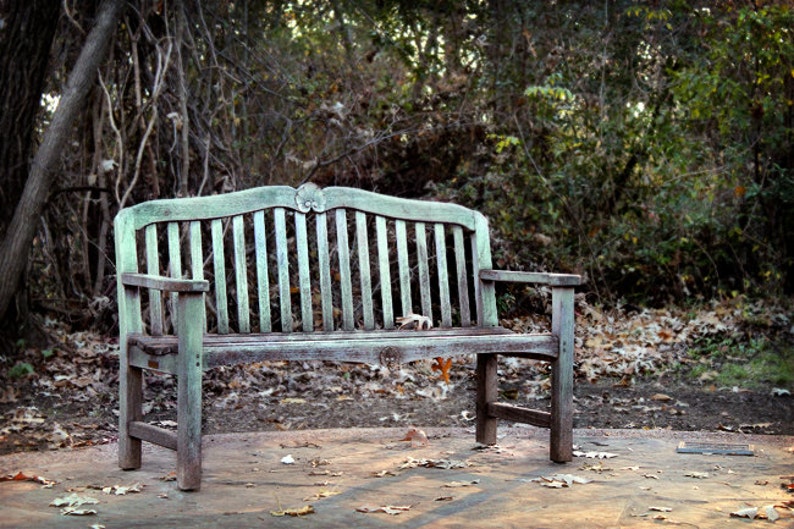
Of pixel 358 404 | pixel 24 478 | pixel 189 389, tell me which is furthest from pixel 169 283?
pixel 358 404

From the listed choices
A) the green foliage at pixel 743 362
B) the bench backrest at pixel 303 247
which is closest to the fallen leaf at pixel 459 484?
the bench backrest at pixel 303 247

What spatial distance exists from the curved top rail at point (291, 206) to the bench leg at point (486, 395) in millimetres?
639

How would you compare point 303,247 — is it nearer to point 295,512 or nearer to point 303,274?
point 303,274

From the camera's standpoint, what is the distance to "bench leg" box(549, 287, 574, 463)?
438cm

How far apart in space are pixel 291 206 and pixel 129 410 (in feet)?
3.60

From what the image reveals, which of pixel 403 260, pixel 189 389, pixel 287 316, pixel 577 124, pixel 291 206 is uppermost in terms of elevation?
pixel 577 124

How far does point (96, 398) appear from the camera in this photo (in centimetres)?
610

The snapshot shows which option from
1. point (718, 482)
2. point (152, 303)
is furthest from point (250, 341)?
point (718, 482)

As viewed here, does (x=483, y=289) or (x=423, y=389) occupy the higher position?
(x=483, y=289)

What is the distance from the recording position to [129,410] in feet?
13.7

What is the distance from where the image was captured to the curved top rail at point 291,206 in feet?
13.9

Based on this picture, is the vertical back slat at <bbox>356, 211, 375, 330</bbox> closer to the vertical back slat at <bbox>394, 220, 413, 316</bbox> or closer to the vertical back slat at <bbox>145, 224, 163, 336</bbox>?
the vertical back slat at <bbox>394, 220, 413, 316</bbox>

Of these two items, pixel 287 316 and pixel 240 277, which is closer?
pixel 240 277

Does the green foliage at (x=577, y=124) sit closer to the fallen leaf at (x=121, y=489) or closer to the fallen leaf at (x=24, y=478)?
the fallen leaf at (x=24, y=478)
